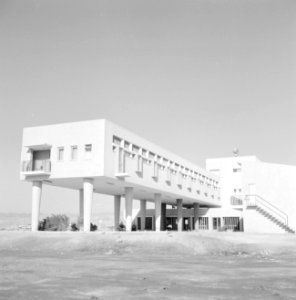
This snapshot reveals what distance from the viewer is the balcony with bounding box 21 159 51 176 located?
120 ft

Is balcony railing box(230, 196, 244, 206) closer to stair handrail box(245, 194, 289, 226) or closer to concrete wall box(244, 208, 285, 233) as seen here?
stair handrail box(245, 194, 289, 226)

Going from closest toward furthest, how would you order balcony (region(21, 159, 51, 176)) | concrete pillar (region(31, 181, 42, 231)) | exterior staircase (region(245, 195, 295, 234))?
balcony (region(21, 159, 51, 176)) < concrete pillar (region(31, 181, 42, 231)) < exterior staircase (region(245, 195, 295, 234))

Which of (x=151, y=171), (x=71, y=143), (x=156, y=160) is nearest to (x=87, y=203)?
(x=71, y=143)

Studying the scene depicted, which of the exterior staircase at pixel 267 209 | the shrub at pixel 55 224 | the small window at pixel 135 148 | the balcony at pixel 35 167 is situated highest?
the small window at pixel 135 148

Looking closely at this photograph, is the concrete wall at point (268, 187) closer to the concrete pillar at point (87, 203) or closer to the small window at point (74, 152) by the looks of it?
the concrete pillar at point (87, 203)

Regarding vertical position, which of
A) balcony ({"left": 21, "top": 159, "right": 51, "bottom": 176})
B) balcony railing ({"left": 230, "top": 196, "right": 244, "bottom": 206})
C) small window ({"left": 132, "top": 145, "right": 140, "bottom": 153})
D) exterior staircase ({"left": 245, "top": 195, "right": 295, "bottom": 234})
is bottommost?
exterior staircase ({"left": 245, "top": 195, "right": 295, "bottom": 234})

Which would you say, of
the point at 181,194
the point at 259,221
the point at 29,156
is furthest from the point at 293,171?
the point at 29,156

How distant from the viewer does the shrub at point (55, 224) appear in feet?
123

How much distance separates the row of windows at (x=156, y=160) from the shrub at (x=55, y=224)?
28.0 ft

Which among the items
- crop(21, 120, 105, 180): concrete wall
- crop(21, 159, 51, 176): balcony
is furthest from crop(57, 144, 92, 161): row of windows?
crop(21, 159, 51, 176): balcony

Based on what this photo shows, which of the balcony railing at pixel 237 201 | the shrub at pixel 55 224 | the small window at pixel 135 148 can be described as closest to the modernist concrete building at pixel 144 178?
the small window at pixel 135 148

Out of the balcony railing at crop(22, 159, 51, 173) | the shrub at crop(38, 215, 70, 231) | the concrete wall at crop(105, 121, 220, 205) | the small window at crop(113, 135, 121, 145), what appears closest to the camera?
the concrete wall at crop(105, 121, 220, 205)

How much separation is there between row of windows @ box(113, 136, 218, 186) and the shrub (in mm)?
8546

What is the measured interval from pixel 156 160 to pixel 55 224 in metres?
13.2
